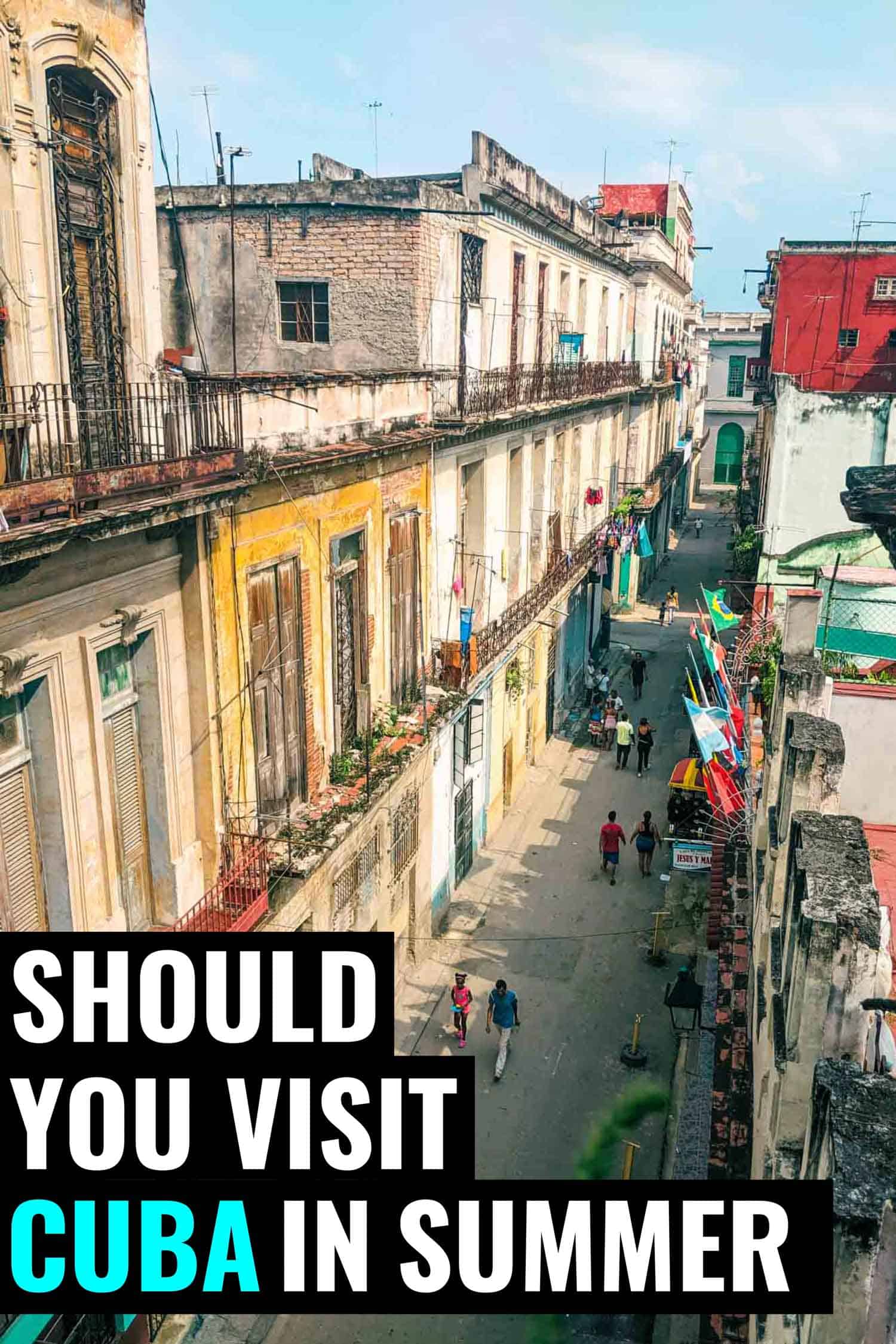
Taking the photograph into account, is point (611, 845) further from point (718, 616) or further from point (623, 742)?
point (623, 742)

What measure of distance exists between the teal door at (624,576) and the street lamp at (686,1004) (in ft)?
89.6

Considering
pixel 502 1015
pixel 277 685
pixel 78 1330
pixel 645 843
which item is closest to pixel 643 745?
pixel 645 843

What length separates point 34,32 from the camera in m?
8.07

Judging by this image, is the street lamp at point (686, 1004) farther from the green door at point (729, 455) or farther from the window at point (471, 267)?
the green door at point (729, 455)

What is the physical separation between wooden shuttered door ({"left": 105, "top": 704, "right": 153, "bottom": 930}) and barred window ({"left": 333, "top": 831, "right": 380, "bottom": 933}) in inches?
129

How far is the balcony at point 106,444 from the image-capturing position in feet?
24.6

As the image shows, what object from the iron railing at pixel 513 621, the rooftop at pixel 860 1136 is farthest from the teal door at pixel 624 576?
the rooftop at pixel 860 1136

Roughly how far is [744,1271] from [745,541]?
26.2 m

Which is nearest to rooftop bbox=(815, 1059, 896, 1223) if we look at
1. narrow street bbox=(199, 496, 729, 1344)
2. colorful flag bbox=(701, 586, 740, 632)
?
narrow street bbox=(199, 496, 729, 1344)

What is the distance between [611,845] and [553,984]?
393 centimetres

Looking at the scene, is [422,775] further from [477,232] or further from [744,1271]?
[744,1271]

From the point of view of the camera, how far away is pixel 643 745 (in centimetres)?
2639

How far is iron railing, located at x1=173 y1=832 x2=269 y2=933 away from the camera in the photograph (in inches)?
418

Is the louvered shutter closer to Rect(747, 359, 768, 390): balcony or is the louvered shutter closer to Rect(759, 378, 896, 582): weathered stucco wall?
Rect(759, 378, 896, 582): weathered stucco wall
